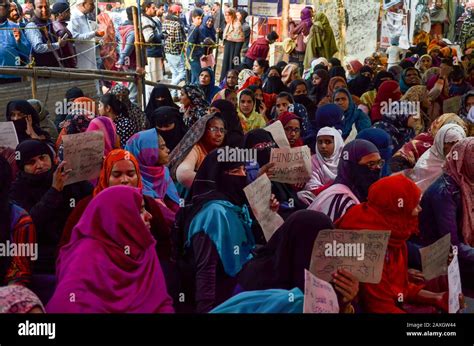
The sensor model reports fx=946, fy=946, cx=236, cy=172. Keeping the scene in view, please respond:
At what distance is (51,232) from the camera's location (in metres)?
4.86

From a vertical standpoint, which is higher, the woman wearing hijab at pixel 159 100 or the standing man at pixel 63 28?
the standing man at pixel 63 28

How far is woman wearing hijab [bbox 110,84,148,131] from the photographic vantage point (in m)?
7.73

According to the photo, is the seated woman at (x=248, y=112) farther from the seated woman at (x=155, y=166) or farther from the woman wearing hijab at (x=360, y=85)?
the seated woman at (x=155, y=166)

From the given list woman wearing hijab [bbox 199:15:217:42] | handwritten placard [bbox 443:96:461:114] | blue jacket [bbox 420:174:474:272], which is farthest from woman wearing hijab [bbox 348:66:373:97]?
blue jacket [bbox 420:174:474:272]

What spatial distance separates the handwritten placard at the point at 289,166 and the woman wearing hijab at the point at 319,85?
5.29 m

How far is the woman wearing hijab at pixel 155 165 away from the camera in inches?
232

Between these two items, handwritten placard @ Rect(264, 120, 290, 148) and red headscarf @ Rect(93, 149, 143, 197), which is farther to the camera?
handwritten placard @ Rect(264, 120, 290, 148)

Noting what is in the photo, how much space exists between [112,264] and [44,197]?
97 centimetres

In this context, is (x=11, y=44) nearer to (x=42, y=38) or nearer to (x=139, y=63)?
(x=42, y=38)

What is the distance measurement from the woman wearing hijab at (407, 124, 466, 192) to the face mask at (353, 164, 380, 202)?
0.87m

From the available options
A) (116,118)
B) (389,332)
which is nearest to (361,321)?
(389,332)

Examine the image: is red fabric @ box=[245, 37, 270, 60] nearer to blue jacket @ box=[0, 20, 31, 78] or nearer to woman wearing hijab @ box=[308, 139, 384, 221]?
blue jacket @ box=[0, 20, 31, 78]

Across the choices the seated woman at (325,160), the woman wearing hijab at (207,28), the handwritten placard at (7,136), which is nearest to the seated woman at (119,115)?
the seated woman at (325,160)

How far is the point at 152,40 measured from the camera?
13.4 meters
